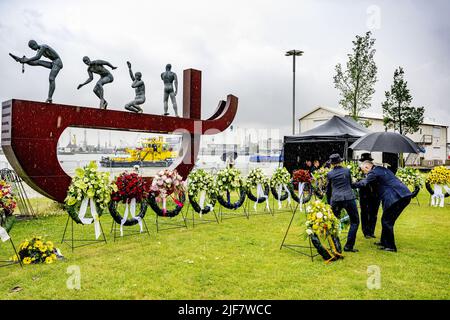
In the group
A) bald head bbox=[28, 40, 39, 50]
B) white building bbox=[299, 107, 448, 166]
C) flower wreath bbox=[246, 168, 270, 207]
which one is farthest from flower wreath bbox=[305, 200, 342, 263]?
white building bbox=[299, 107, 448, 166]

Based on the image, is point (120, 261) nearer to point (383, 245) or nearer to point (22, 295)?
point (22, 295)

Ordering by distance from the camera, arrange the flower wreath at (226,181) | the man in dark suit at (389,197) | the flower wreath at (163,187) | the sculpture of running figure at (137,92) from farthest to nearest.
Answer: the sculpture of running figure at (137,92) < the flower wreath at (226,181) < the flower wreath at (163,187) < the man in dark suit at (389,197)

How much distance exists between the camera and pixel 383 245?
273 inches

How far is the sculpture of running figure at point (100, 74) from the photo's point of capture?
1024cm

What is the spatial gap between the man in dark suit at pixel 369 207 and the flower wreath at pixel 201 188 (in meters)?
3.33

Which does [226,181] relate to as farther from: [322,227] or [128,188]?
[322,227]

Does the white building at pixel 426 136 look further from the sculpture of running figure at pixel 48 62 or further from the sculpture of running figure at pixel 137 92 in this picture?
the sculpture of running figure at pixel 48 62

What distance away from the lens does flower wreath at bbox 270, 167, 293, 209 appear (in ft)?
35.9

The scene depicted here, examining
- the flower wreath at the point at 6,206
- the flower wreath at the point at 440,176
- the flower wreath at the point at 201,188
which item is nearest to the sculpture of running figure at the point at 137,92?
the flower wreath at the point at 201,188

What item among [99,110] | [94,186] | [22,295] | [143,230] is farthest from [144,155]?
[22,295]

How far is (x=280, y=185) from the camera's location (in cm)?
1103

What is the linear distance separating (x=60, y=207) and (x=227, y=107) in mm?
6009

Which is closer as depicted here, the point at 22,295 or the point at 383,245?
the point at 22,295
